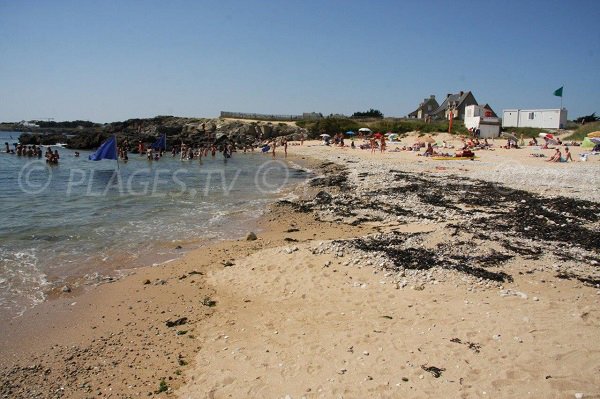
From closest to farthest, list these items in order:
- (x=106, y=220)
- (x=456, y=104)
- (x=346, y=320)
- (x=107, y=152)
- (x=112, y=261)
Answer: (x=346, y=320)
(x=112, y=261)
(x=106, y=220)
(x=107, y=152)
(x=456, y=104)

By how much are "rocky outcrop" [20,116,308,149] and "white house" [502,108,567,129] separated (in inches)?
1252

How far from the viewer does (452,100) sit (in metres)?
69.9

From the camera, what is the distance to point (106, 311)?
8.02m

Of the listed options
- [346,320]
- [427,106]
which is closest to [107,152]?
[346,320]

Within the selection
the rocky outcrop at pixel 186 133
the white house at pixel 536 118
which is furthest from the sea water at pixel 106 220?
the white house at pixel 536 118

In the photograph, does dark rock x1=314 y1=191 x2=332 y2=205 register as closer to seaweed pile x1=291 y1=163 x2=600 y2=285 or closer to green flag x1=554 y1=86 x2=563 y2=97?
seaweed pile x1=291 y1=163 x2=600 y2=285

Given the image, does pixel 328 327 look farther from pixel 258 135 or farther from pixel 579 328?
pixel 258 135

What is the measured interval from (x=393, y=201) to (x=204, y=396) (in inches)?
509

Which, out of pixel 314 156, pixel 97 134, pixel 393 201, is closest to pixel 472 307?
pixel 393 201

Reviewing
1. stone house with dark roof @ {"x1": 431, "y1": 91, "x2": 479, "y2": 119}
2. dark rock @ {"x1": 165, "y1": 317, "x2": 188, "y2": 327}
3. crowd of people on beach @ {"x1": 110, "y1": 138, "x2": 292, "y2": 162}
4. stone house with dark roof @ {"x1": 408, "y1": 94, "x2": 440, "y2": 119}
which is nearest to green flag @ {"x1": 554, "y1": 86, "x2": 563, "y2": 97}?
stone house with dark roof @ {"x1": 431, "y1": 91, "x2": 479, "y2": 119}

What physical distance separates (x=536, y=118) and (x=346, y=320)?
191ft

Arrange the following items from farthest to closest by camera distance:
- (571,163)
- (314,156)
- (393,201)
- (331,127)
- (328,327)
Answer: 1. (331,127)
2. (314,156)
3. (571,163)
4. (393,201)
5. (328,327)

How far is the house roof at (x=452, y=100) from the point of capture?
221 ft

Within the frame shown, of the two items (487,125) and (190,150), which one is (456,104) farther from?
(190,150)
